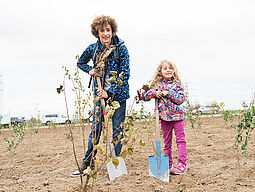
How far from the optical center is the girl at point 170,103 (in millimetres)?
2809

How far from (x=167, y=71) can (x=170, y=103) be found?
0.38 m

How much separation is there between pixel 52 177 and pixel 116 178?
821mm

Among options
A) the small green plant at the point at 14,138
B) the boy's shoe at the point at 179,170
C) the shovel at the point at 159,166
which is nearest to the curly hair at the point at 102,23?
the shovel at the point at 159,166

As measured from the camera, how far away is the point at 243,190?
227cm

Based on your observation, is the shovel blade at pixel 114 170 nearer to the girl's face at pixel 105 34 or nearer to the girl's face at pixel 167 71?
the girl's face at pixel 167 71

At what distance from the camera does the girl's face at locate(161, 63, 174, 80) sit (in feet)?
9.82

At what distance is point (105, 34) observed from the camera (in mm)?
Answer: 2930

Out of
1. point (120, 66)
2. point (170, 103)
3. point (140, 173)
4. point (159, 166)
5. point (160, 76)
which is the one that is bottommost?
point (140, 173)

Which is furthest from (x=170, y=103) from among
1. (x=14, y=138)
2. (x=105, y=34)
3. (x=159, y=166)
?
(x=14, y=138)

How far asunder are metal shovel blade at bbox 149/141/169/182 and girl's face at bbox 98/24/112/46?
1.27 metres

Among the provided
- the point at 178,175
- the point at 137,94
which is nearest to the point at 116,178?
the point at 178,175

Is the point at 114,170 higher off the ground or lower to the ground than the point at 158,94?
lower

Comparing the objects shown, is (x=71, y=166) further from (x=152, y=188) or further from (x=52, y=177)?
(x=152, y=188)

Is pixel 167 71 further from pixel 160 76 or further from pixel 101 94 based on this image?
pixel 101 94
